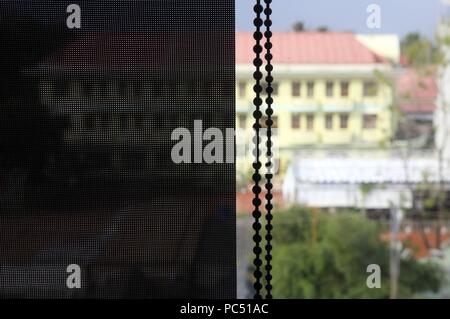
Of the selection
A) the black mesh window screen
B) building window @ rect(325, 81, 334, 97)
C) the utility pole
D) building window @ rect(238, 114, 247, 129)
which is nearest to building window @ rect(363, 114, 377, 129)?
building window @ rect(325, 81, 334, 97)

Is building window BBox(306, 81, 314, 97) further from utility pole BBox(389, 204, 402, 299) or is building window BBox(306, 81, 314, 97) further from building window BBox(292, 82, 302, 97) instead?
utility pole BBox(389, 204, 402, 299)

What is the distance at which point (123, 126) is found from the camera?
2.50 feet

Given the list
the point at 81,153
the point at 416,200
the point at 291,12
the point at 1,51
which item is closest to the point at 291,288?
the point at 416,200

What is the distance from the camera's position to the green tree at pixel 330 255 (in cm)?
140

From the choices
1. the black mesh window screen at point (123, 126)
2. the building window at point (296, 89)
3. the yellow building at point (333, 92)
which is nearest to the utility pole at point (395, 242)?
the yellow building at point (333, 92)

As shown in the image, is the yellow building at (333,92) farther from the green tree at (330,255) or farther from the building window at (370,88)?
the green tree at (330,255)

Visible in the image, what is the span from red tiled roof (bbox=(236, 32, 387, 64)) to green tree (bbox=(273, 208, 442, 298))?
372mm

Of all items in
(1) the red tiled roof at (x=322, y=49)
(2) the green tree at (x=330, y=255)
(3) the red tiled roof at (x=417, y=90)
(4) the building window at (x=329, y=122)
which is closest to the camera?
(1) the red tiled roof at (x=322, y=49)

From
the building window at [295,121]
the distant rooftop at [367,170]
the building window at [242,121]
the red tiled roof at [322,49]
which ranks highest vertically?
the red tiled roof at [322,49]

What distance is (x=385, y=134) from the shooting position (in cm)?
159

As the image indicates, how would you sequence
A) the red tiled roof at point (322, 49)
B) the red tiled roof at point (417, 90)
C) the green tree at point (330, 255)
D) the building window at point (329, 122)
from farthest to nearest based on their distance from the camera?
the red tiled roof at point (417, 90) → the building window at point (329, 122) → the green tree at point (330, 255) → the red tiled roof at point (322, 49)

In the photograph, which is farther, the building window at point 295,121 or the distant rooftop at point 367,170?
the distant rooftop at point 367,170

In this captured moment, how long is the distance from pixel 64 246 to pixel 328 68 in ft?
3.08

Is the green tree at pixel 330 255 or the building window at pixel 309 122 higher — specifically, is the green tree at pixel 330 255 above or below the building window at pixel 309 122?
below
